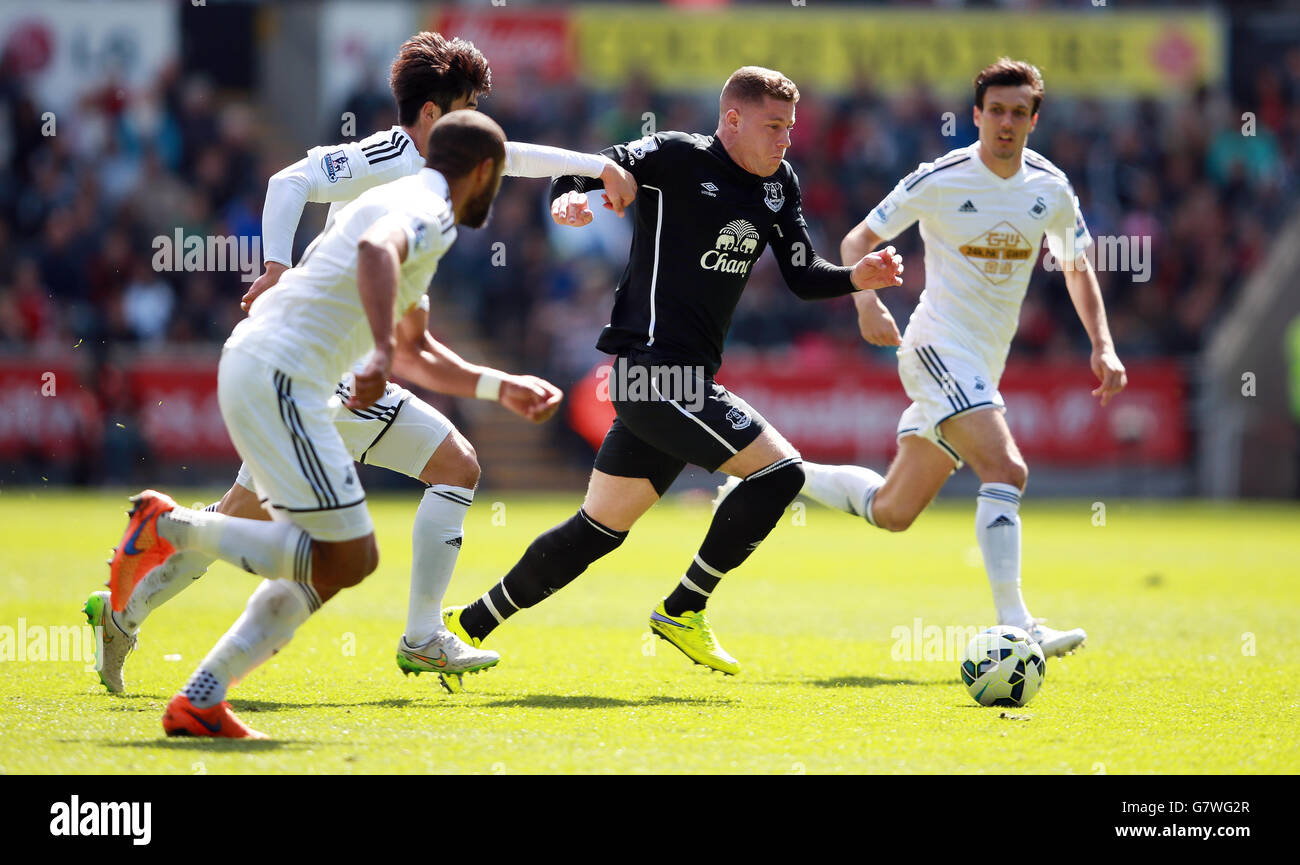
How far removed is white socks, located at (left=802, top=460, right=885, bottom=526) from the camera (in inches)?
305

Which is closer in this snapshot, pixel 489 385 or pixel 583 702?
pixel 489 385

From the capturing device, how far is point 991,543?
23.4ft

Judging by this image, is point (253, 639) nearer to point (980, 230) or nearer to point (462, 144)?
point (462, 144)

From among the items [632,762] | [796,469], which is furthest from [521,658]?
[632,762]

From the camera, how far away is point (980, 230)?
24.5ft

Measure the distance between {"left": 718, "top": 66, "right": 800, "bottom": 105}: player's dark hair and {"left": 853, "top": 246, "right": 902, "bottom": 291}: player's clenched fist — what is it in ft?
2.69

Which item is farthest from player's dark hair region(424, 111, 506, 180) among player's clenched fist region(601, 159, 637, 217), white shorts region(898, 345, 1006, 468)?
white shorts region(898, 345, 1006, 468)

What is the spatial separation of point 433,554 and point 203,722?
1.63 meters

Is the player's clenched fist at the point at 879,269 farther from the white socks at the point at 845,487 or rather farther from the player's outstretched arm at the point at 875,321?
the white socks at the point at 845,487

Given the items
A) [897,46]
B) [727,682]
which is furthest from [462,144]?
[897,46]

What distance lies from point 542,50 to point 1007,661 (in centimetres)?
2006

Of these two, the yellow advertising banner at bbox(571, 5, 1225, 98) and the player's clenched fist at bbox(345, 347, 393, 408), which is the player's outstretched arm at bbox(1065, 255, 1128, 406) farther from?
the yellow advertising banner at bbox(571, 5, 1225, 98)
